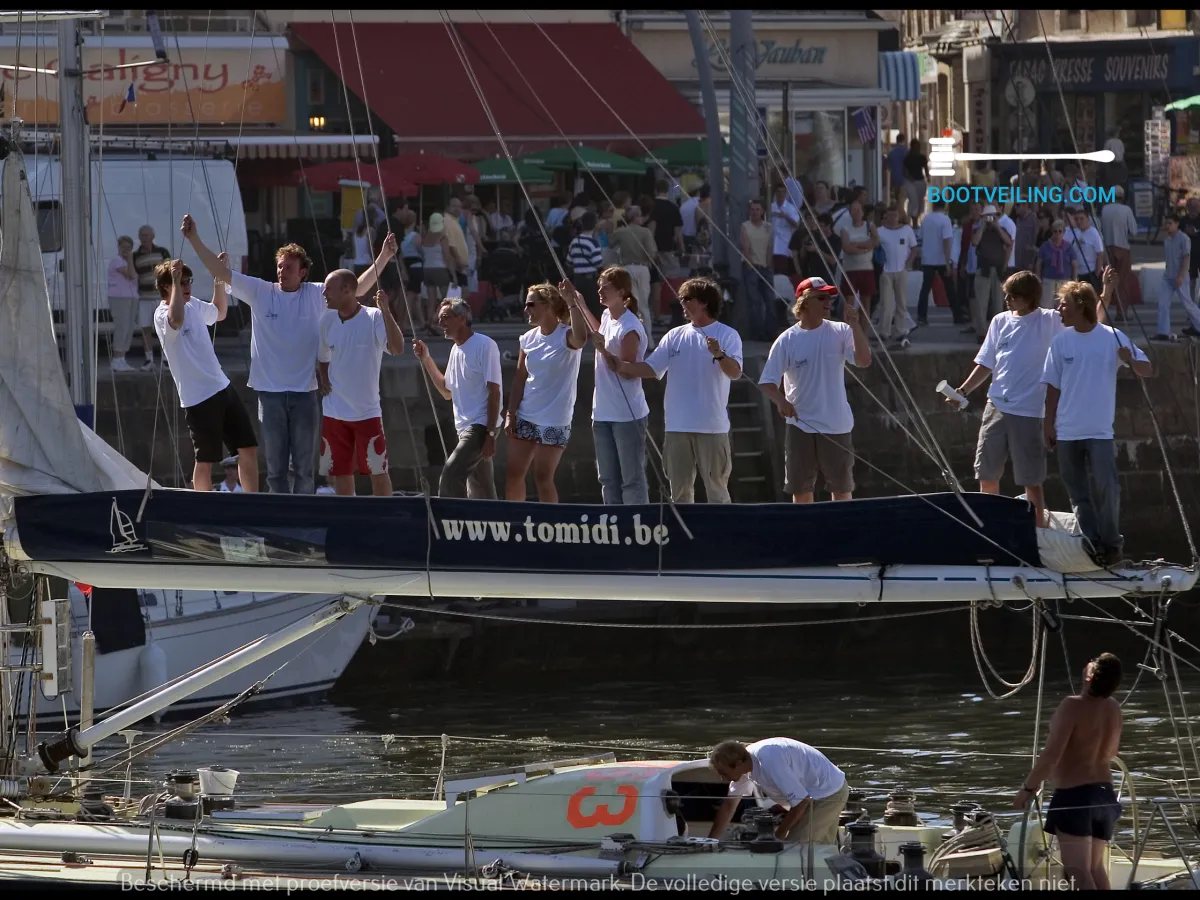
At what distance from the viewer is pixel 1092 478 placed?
426 inches

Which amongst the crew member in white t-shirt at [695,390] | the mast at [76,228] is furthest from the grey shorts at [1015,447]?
the mast at [76,228]

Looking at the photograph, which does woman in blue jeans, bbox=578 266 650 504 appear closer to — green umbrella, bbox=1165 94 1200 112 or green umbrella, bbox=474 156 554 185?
green umbrella, bbox=474 156 554 185

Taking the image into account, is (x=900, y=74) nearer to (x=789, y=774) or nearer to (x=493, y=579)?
(x=789, y=774)

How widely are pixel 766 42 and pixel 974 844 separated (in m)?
26.2

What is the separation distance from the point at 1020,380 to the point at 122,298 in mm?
11854

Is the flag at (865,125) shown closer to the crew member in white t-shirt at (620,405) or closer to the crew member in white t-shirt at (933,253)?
the crew member in white t-shirt at (933,253)

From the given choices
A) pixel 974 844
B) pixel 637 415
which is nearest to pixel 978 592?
pixel 974 844

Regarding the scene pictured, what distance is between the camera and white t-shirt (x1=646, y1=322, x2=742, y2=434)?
41.4 ft

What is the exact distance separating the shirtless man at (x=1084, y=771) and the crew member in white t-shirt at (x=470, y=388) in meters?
4.67

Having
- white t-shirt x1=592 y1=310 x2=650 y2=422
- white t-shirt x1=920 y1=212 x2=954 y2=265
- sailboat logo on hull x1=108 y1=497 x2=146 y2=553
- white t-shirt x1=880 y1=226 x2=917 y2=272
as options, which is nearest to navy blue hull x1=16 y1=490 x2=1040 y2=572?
sailboat logo on hull x1=108 y1=497 x2=146 y2=553

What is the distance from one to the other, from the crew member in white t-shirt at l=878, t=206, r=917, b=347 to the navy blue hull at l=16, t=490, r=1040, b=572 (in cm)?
1232

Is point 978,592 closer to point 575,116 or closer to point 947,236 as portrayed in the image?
point 947,236

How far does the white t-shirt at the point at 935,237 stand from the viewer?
77.0 feet

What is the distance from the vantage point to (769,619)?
20.4 meters
